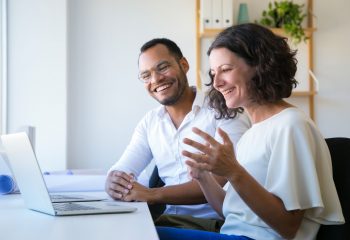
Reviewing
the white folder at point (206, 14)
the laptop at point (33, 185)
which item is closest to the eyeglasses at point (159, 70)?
the laptop at point (33, 185)

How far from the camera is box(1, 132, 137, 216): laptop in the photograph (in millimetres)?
1224

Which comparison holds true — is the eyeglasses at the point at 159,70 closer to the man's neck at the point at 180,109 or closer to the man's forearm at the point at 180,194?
the man's neck at the point at 180,109

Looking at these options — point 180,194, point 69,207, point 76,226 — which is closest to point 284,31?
point 180,194

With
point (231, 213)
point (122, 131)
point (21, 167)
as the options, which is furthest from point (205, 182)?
point (122, 131)

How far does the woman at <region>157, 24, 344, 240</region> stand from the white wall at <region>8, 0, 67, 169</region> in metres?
2.31

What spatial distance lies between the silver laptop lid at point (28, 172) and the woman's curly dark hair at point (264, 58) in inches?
25.1

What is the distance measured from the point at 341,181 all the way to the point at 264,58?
0.40 m

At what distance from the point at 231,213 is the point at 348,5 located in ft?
10.4

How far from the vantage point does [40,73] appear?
141 inches

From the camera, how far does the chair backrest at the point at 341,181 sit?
1.24 m

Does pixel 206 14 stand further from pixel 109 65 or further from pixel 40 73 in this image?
pixel 40 73

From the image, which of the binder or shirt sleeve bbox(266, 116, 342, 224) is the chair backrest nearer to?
shirt sleeve bbox(266, 116, 342, 224)

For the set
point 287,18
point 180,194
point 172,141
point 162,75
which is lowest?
point 180,194

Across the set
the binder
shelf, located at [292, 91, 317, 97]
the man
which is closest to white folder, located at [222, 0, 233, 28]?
the binder
